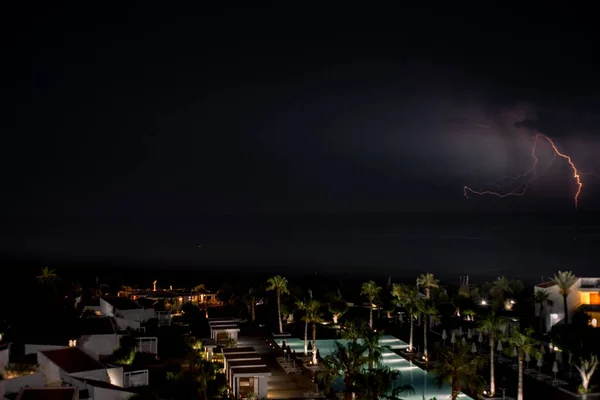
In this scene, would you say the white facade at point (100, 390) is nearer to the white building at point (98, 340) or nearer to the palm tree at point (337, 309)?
the white building at point (98, 340)

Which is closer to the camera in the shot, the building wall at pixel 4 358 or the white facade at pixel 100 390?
the white facade at pixel 100 390

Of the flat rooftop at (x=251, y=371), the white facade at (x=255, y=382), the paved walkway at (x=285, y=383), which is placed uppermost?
the flat rooftop at (x=251, y=371)

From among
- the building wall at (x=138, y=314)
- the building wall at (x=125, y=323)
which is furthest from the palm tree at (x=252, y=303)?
the building wall at (x=125, y=323)

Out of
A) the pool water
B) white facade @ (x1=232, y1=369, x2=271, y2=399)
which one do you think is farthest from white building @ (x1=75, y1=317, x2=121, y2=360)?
the pool water

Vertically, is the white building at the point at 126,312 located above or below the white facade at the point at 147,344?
above

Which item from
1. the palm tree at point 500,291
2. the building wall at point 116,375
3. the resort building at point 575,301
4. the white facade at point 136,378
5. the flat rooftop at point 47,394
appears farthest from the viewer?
the palm tree at point 500,291

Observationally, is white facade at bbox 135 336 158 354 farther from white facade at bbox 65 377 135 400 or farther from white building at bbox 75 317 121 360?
white facade at bbox 65 377 135 400

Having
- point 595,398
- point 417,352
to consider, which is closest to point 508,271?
point 417,352

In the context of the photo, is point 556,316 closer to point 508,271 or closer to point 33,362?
point 33,362
